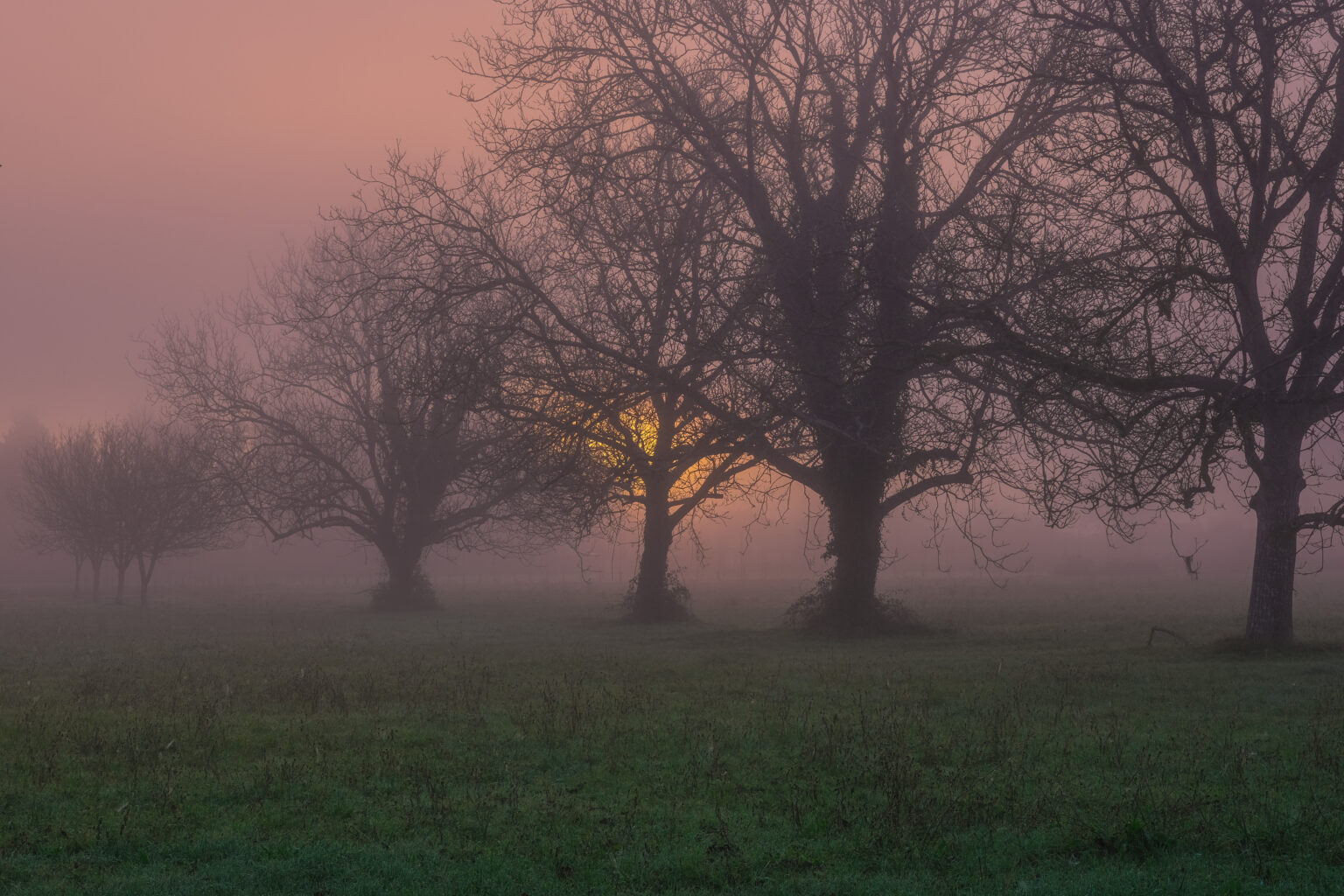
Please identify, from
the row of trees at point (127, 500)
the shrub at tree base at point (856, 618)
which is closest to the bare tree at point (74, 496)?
the row of trees at point (127, 500)

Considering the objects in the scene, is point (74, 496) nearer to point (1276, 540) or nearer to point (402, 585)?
point (402, 585)

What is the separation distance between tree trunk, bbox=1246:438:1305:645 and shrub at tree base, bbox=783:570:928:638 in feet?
24.2

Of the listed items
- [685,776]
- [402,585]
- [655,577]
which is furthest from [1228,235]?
[402,585]

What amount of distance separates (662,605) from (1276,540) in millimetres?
18056

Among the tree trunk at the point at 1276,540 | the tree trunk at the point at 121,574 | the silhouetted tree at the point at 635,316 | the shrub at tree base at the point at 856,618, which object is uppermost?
the silhouetted tree at the point at 635,316

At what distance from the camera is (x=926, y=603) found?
4012 cm

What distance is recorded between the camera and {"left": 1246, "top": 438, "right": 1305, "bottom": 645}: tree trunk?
18.2 m

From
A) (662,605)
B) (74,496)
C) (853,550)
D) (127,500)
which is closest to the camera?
(853,550)

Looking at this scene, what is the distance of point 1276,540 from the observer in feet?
59.9

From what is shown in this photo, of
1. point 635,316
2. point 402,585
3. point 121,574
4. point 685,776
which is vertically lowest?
point 121,574

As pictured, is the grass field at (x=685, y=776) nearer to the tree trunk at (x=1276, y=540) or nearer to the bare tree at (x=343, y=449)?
the tree trunk at (x=1276, y=540)

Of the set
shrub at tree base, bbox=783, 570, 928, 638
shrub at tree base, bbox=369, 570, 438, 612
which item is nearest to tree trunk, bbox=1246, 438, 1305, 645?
shrub at tree base, bbox=783, 570, 928, 638

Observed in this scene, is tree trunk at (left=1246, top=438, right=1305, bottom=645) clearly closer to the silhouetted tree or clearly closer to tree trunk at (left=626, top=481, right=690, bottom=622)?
the silhouetted tree

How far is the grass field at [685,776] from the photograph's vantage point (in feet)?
22.5
